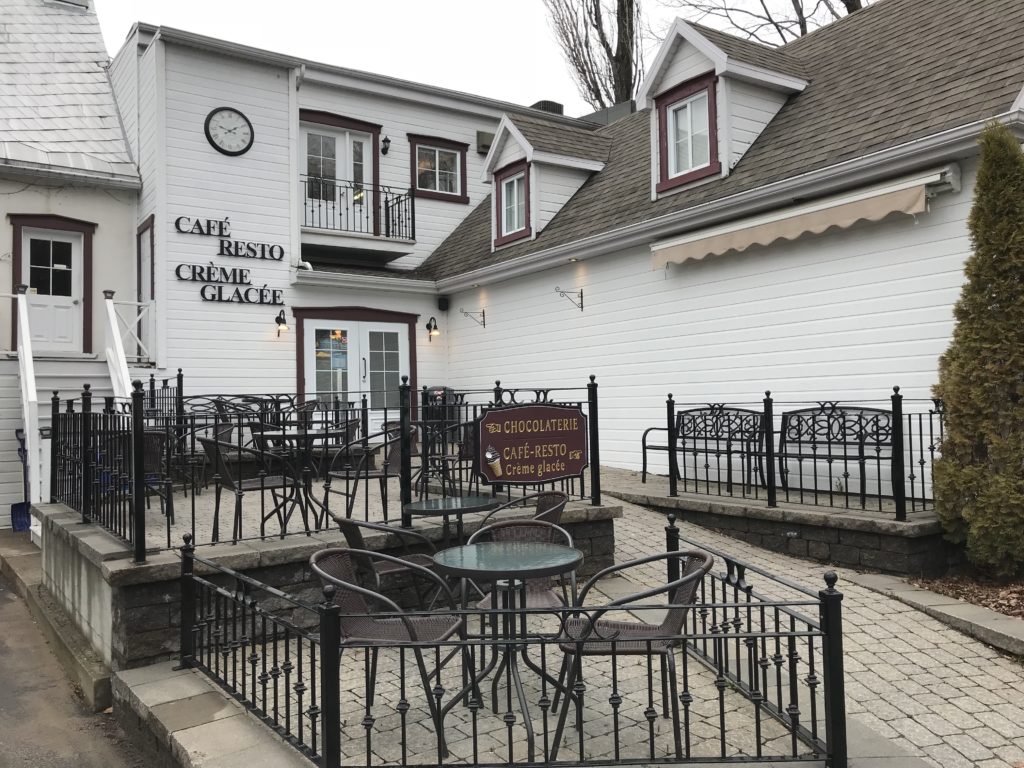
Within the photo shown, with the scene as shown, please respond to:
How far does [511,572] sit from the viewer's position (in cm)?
334

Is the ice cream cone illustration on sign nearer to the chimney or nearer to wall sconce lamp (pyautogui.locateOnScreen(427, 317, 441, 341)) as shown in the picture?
wall sconce lamp (pyautogui.locateOnScreen(427, 317, 441, 341))

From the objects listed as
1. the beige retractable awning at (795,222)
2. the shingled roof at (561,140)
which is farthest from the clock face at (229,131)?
the beige retractable awning at (795,222)

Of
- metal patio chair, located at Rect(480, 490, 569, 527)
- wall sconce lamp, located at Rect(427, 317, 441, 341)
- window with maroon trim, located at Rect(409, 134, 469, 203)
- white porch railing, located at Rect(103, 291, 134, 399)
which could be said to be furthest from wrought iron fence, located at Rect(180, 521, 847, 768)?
window with maroon trim, located at Rect(409, 134, 469, 203)

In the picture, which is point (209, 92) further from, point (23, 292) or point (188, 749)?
point (188, 749)

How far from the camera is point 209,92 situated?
40.2 ft

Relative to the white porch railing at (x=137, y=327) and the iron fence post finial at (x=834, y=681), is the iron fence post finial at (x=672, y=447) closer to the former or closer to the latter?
the iron fence post finial at (x=834, y=681)

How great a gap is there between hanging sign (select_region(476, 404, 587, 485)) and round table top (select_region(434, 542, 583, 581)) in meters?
1.68

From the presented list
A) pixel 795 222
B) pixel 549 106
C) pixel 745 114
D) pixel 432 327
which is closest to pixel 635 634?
pixel 795 222

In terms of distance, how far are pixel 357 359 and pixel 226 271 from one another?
106 inches

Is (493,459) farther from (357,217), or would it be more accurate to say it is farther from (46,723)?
(357,217)

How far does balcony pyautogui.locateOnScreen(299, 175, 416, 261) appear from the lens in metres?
13.9

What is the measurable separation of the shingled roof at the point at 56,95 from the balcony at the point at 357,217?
2978mm

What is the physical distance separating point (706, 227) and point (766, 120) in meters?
1.83

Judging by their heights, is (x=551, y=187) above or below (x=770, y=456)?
above
